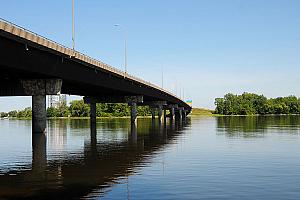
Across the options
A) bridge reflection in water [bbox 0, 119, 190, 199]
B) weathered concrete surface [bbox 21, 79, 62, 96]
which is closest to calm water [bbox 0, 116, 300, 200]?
bridge reflection in water [bbox 0, 119, 190, 199]

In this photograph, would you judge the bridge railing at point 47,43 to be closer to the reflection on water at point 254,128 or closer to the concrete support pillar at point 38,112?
the concrete support pillar at point 38,112

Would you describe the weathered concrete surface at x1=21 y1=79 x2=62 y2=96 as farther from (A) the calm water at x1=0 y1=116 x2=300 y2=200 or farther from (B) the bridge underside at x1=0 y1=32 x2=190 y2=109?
(A) the calm water at x1=0 y1=116 x2=300 y2=200

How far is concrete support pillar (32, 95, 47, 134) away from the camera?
2245 inches

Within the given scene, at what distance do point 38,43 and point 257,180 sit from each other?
1161 inches

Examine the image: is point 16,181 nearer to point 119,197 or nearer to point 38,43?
point 119,197

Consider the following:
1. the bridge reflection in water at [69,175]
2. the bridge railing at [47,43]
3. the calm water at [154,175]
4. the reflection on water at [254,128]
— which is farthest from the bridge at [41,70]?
the reflection on water at [254,128]

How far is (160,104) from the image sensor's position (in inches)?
5925

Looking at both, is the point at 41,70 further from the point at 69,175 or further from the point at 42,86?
the point at 69,175

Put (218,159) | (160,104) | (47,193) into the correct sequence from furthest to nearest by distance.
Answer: (160,104)
(218,159)
(47,193)

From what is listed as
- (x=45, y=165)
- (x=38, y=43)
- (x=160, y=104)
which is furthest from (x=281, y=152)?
(x=160, y=104)

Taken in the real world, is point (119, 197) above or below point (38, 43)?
below

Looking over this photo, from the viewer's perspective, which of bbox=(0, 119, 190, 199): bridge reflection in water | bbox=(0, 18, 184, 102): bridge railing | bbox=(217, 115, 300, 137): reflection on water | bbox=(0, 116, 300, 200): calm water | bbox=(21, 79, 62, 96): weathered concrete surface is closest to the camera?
bbox=(0, 116, 300, 200): calm water

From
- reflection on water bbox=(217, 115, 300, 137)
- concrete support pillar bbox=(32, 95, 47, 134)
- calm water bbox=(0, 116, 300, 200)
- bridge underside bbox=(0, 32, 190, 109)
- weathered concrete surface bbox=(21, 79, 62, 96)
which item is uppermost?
bridge underside bbox=(0, 32, 190, 109)

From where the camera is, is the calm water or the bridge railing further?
the bridge railing
